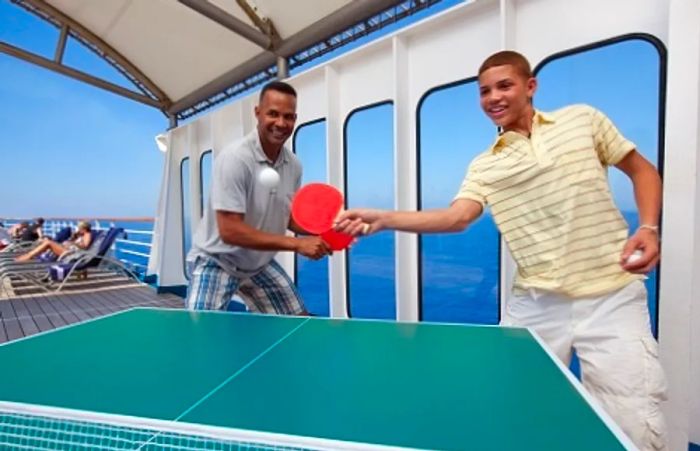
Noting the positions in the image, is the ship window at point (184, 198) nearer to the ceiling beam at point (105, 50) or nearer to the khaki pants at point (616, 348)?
the ceiling beam at point (105, 50)

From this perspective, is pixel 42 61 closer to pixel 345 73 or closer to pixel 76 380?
pixel 345 73

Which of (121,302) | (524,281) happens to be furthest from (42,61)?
(524,281)

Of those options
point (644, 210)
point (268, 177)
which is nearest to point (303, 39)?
point (268, 177)

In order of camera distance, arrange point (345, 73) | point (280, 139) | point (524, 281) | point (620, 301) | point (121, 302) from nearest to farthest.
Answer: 1. point (620, 301)
2. point (524, 281)
3. point (280, 139)
4. point (345, 73)
5. point (121, 302)

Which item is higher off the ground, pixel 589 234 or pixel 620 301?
pixel 589 234

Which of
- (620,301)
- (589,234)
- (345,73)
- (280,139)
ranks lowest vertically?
(620,301)

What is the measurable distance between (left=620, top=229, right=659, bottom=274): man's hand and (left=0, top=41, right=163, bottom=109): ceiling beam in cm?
903

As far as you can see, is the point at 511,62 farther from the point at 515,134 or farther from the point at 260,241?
the point at 260,241

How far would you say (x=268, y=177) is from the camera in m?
2.33

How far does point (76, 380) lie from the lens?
115 cm

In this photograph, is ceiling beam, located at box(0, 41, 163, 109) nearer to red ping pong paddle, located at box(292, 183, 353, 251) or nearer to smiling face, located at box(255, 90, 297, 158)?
smiling face, located at box(255, 90, 297, 158)

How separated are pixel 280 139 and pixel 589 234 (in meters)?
1.70

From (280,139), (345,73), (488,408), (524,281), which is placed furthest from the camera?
(345,73)

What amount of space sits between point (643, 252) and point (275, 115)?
6.23 ft
